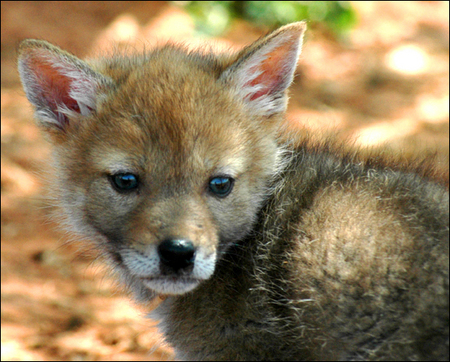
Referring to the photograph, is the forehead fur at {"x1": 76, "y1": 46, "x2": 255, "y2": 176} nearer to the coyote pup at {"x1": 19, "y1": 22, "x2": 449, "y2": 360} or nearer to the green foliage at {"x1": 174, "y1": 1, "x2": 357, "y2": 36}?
the coyote pup at {"x1": 19, "y1": 22, "x2": 449, "y2": 360}

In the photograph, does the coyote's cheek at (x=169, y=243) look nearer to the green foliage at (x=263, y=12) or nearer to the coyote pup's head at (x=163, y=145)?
the coyote pup's head at (x=163, y=145)

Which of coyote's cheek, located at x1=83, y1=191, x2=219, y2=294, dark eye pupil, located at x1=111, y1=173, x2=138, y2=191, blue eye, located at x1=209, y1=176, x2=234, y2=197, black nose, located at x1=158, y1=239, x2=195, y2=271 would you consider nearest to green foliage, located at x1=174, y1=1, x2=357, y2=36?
blue eye, located at x1=209, y1=176, x2=234, y2=197

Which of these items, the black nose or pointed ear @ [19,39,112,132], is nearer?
the black nose

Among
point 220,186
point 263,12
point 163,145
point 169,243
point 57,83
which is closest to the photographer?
point 169,243

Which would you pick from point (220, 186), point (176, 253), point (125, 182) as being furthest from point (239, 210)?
point (125, 182)

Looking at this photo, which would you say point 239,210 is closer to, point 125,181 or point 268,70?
point 125,181

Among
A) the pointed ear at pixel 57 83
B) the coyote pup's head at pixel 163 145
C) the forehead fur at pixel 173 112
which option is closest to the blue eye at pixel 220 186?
the coyote pup's head at pixel 163 145

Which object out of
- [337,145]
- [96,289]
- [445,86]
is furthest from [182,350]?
[445,86]

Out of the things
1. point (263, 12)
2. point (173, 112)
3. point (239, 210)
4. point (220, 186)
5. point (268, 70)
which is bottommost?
point (263, 12)

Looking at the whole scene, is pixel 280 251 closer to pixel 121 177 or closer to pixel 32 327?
pixel 121 177
